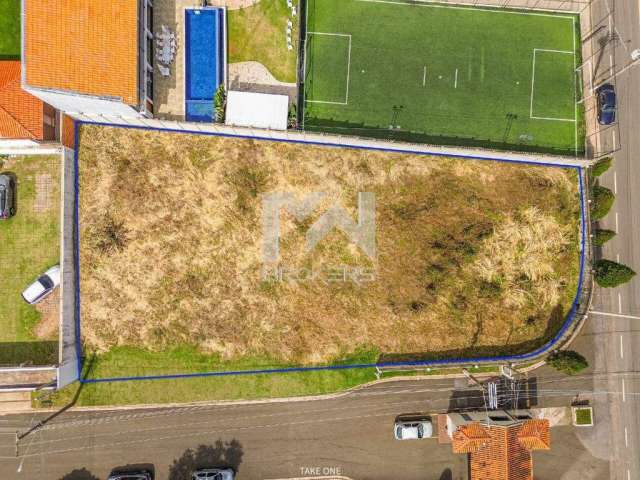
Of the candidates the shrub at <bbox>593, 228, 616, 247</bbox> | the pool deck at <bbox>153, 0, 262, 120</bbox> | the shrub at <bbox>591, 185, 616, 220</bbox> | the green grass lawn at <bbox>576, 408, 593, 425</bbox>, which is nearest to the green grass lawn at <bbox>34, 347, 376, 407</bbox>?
the pool deck at <bbox>153, 0, 262, 120</bbox>

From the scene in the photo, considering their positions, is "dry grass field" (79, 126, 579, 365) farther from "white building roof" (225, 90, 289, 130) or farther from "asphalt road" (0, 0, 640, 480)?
"asphalt road" (0, 0, 640, 480)

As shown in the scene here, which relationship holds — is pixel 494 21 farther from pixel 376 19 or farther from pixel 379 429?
pixel 379 429

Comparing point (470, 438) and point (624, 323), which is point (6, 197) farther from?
point (624, 323)

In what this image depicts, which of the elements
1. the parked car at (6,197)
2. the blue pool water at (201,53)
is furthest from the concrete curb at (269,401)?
the blue pool water at (201,53)

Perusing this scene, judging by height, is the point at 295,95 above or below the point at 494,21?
below

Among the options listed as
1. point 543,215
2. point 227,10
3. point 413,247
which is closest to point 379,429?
point 413,247

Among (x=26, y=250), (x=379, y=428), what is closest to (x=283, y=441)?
(x=379, y=428)
